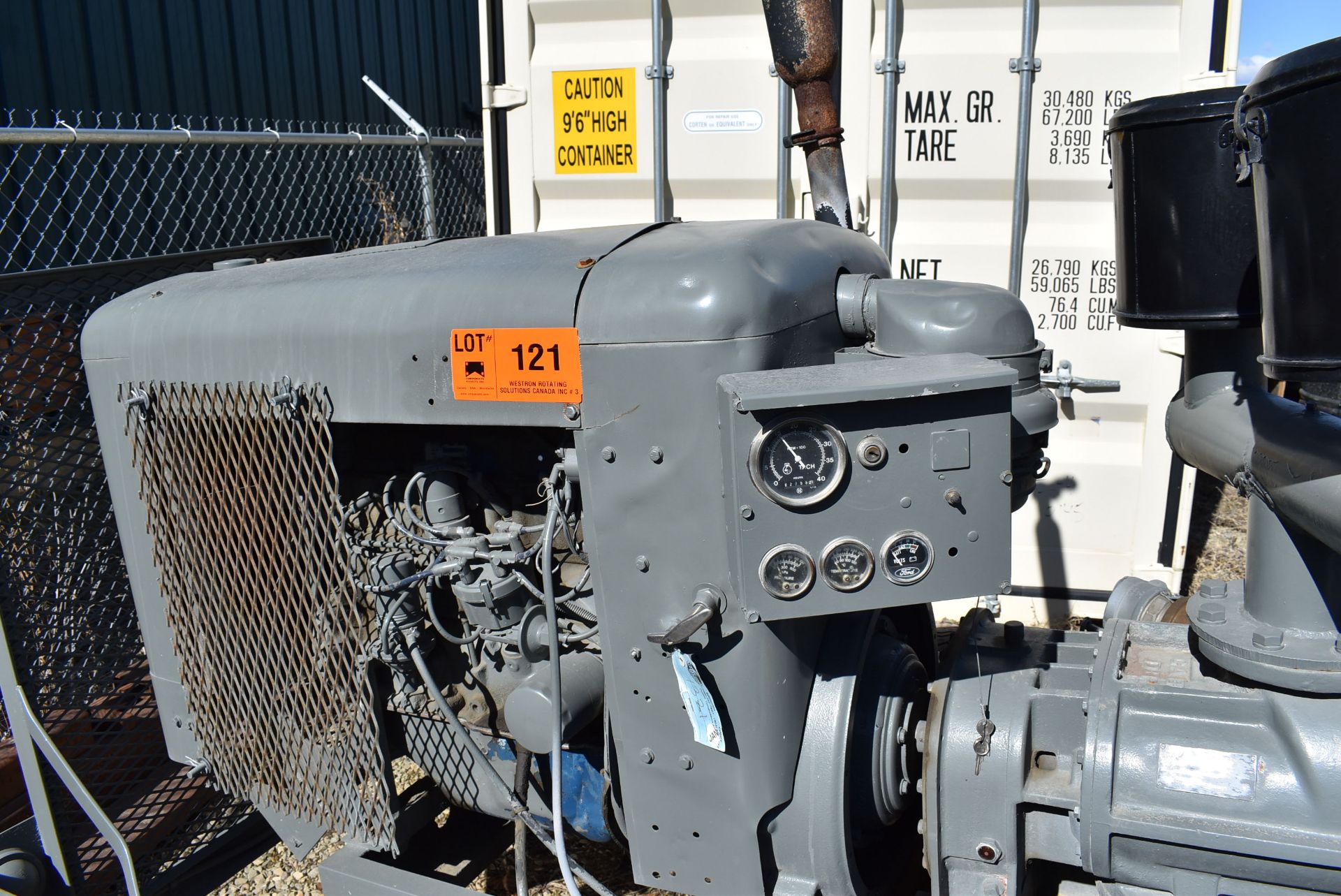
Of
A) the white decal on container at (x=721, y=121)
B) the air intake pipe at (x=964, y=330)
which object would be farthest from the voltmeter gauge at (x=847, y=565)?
the white decal on container at (x=721, y=121)

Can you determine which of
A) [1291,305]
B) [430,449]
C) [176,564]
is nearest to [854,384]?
[1291,305]

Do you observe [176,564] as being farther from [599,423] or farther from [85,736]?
[599,423]

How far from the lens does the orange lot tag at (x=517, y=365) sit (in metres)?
1.84

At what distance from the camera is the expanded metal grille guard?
2.27 meters

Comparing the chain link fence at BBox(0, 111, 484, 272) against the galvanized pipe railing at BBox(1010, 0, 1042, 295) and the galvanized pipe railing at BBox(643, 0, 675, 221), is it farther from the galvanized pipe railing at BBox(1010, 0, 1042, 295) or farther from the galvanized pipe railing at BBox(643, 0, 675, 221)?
the galvanized pipe railing at BBox(1010, 0, 1042, 295)

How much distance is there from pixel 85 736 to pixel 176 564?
775mm

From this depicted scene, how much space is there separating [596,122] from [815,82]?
1.64 metres

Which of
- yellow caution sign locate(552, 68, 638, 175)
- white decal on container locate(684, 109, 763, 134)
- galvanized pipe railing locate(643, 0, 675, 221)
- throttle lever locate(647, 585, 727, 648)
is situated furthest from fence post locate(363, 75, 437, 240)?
throttle lever locate(647, 585, 727, 648)

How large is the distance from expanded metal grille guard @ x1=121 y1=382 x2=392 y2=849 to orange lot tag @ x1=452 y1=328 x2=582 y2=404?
406 mm

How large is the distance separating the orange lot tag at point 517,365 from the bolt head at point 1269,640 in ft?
4.16

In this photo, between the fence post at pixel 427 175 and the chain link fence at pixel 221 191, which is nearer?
the fence post at pixel 427 175

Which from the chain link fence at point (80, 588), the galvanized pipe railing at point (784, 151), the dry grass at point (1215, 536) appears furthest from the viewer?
the dry grass at point (1215, 536)

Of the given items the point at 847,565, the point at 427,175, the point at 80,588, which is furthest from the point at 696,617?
the point at 427,175

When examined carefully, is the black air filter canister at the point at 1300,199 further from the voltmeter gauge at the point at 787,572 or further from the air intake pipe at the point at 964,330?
the voltmeter gauge at the point at 787,572
